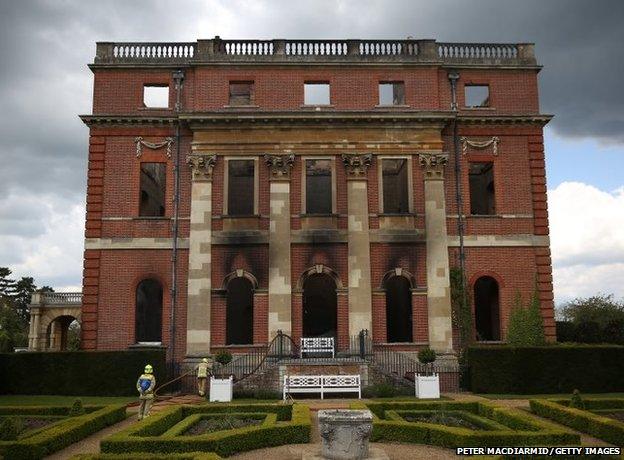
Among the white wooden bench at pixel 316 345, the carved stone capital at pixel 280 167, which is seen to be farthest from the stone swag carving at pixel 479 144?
the white wooden bench at pixel 316 345

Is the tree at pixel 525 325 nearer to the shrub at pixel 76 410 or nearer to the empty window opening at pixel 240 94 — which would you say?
the empty window opening at pixel 240 94

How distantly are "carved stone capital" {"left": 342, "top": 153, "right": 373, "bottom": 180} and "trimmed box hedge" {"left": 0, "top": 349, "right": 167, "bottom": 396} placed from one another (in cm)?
1081

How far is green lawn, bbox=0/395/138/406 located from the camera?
1889cm

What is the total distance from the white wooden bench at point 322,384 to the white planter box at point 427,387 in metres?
1.94

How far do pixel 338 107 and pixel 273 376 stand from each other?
11526mm

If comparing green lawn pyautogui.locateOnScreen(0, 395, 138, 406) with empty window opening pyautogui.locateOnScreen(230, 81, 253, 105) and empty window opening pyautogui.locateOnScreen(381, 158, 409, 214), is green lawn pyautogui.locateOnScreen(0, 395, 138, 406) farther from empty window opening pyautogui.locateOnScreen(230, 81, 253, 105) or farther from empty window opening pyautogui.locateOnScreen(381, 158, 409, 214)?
empty window opening pyautogui.locateOnScreen(230, 81, 253, 105)

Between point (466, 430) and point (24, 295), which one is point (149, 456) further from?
point (24, 295)

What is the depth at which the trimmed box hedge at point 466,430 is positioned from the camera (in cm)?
1162

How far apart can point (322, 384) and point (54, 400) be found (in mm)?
8876

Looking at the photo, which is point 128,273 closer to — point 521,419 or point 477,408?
point 477,408

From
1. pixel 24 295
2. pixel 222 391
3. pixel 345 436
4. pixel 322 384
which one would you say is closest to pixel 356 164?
pixel 322 384

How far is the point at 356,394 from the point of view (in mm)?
20453

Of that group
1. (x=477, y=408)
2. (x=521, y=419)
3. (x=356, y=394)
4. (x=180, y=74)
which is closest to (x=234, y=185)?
(x=180, y=74)

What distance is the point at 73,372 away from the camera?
21.1 meters
